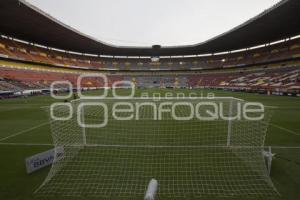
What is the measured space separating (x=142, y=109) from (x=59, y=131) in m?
8.98

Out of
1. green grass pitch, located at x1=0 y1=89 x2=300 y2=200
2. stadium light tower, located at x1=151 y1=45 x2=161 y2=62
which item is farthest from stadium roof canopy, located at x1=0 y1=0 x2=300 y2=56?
green grass pitch, located at x1=0 y1=89 x2=300 y2=200

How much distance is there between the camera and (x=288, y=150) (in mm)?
6094

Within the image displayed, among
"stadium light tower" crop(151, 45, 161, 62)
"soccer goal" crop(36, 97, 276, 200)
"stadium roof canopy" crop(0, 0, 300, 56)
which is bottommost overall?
"soccer goal" crop(36, 97, 276, 200)

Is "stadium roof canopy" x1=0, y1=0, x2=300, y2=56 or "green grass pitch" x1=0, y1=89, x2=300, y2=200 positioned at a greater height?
"stadium roof canopy" x1=0, y1=0, x2=300, y2=56

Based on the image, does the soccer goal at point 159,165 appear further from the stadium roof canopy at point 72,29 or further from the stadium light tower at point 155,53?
the stadium light tower at point 155,53

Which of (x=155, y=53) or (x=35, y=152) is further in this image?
(x=155, y=53)

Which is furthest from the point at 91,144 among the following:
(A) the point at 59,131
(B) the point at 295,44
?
(B) the point at 295,44

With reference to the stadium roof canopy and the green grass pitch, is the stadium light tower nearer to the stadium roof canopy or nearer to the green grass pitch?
the stadium roof canopy

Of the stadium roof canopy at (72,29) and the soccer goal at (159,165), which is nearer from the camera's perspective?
the soccer goal at (159,165)

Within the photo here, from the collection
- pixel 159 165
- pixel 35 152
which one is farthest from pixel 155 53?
pixel 159 165

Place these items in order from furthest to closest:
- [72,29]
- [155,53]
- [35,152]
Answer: [155,53]
[72,29]
[35,152]

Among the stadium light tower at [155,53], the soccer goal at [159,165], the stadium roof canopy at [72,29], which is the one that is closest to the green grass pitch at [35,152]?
the soccer goal at [159,165]

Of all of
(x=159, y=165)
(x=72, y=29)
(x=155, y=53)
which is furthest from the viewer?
(x=155, y=53)

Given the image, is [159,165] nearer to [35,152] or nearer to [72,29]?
[35,152]
